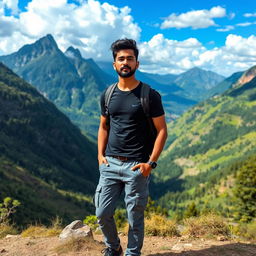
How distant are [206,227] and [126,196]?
5.60 m

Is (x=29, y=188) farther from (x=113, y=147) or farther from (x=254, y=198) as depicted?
(x=113, y=147)

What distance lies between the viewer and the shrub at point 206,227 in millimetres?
11141

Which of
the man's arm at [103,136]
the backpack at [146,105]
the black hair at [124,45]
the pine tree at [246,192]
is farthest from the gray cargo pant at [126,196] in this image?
the pine tree at [246,192]

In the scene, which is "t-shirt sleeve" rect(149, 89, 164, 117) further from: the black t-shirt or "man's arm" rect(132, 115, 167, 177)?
"man's arm" rect(132, 115, 167, 177)

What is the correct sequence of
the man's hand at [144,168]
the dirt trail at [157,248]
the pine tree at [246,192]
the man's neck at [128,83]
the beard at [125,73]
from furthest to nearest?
the pine tree at [246,192] → the dirt trail at [157,248] → the man's neck at [128,83] → the beard at [125,73] → the man's hand at [144,168]

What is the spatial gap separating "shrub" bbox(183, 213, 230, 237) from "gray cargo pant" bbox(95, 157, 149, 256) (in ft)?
14.8

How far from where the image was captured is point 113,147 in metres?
7.41

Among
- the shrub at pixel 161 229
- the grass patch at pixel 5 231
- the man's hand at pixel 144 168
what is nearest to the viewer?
the man's hand at pixel 144 168

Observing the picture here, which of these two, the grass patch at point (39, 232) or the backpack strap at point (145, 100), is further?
the grass patch at point (39, 232)

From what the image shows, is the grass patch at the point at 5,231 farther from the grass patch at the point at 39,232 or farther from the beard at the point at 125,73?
the beard at the point at 125,73

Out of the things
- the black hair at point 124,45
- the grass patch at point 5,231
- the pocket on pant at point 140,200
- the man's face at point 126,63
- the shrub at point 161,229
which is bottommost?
the grass patch at point 5,231

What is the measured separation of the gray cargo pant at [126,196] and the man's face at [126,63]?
226 cm

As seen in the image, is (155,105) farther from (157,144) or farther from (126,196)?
(126,196)

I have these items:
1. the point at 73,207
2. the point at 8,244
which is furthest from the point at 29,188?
the point at 8,244
